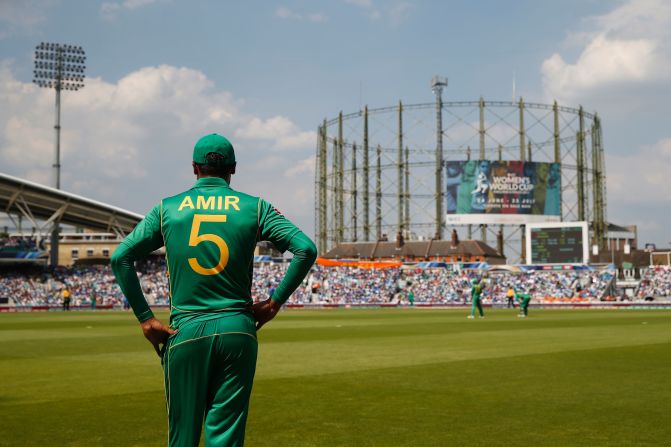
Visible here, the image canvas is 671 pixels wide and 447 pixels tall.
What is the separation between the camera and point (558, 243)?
7169 cm

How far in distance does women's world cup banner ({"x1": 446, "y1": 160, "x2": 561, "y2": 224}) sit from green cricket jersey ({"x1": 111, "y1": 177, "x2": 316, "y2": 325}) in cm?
7415

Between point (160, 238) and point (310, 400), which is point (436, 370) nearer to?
point (310, 400)

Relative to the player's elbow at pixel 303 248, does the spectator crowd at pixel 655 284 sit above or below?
below

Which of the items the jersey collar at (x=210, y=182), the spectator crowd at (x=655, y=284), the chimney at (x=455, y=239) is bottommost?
the spectator crowd at (x=655, y=284)

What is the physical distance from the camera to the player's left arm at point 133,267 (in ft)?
14.0

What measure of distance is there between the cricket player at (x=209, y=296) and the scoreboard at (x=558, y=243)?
6885cm

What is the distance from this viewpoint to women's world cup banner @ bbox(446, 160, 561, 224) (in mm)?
77500

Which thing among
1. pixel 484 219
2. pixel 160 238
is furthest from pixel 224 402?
pixel 484 219

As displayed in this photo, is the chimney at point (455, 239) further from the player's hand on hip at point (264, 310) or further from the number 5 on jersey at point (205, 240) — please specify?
the number 5 on jersey at point (205, 240)

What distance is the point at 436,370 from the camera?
13625 millimetres

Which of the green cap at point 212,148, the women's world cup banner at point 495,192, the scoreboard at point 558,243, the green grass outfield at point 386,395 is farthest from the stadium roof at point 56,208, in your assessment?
the green cap at point 212,148

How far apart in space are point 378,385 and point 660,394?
3.79 meters

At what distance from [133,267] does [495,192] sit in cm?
7519

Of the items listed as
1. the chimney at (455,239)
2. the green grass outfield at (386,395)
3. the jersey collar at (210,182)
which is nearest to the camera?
the jersey collar at (210,182)
